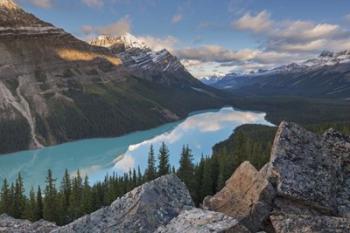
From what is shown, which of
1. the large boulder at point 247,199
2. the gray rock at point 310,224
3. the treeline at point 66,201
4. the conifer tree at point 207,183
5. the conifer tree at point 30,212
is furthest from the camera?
the conifer tree at point 207,183

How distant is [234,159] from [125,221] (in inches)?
3192

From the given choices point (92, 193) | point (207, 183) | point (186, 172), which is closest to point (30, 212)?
point (92, 193)

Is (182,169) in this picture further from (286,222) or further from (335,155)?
(286,222)

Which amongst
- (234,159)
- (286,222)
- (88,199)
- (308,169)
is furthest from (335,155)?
(234,159)

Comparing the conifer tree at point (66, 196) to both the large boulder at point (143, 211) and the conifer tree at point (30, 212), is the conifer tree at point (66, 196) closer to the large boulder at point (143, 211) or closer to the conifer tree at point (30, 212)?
the conifer tree at point (30, 212)

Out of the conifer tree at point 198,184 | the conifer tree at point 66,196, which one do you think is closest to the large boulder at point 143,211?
the conifer tree at point 198,184

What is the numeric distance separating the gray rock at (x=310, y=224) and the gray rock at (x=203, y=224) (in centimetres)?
133

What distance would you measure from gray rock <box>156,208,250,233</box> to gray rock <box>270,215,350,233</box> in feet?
4.38

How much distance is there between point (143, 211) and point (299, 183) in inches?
292

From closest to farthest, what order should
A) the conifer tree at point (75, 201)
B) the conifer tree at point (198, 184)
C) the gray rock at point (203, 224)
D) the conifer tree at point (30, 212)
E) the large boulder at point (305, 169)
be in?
1. the gray rock at point (203, 224)
2. the large boulder at point (305, 169)
3. the conifer tree at point (75, 201)
4. the conifer tree at point (30, 212)
5. the conifer tree at point (198, 184)

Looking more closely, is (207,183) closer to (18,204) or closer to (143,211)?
(18,204)

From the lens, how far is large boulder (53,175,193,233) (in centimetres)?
1938

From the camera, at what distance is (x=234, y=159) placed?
9894 centimetres

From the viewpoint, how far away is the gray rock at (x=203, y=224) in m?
15.2
